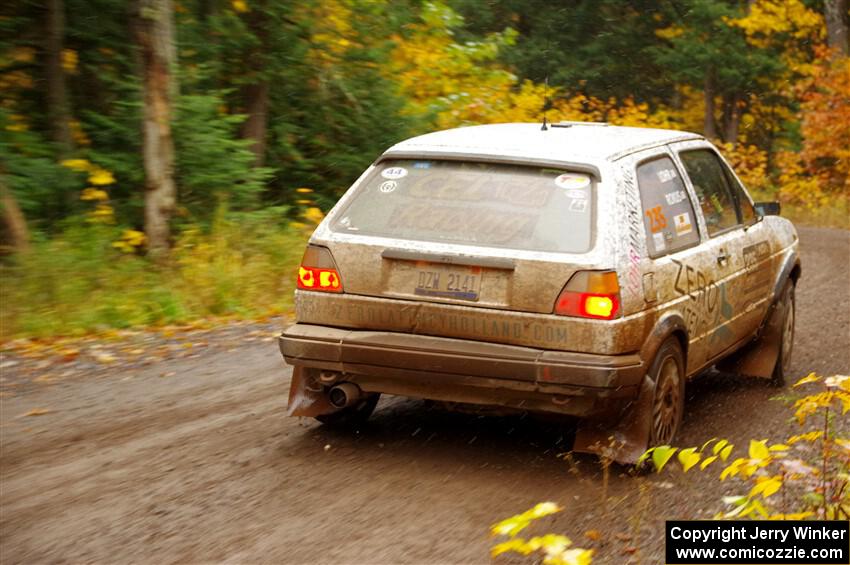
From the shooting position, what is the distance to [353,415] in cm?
672

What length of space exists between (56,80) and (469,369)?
9048 mm

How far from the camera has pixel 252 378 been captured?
8023 mm

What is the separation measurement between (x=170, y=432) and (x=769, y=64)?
3105 cm

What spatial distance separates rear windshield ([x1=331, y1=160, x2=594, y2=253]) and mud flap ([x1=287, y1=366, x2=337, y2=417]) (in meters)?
0.89

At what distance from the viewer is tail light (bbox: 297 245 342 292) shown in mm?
6035

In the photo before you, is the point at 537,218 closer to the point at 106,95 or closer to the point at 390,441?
the point at 390,441

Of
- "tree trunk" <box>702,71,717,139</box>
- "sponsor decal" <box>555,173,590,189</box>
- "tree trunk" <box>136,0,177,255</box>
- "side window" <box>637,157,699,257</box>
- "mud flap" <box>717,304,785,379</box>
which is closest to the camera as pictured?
"sponsor decal" <box>555,173,590,189</box>

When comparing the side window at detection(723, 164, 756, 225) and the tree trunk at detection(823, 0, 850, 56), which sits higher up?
the tree trunk at detection(823, 0, 850, 56)

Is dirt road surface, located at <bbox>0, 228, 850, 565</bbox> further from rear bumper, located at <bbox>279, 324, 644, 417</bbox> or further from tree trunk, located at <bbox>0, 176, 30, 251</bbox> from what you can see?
tree trunk, located at <bbox>0, 176, 30, 251</bbox>

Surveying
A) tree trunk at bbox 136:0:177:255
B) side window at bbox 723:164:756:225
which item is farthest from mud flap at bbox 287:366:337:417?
tree trunk at bbox 136:0:177:255

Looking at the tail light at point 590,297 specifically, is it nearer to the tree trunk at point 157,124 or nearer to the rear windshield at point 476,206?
the rear windshield at point 476,206

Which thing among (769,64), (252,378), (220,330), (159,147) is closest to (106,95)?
(159,147)

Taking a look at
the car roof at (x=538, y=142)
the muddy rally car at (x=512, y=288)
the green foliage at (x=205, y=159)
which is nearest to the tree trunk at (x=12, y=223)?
the green foliage at (x=205, y=159)

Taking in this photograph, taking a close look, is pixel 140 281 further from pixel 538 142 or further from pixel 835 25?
pixel 835 25
